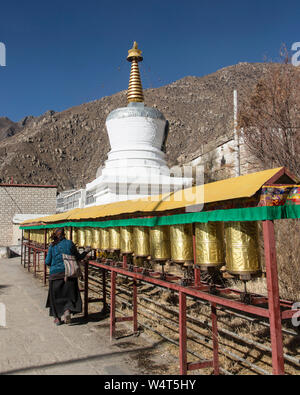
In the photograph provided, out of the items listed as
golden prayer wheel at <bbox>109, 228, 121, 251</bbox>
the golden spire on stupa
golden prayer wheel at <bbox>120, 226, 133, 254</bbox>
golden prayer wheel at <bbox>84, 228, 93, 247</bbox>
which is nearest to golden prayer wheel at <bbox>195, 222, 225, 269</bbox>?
golden prayer wheel at <bbox>120, 226, 133, 254</bbox>

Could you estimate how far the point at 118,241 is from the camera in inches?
222

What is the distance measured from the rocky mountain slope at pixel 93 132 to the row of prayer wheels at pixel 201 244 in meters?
60.7

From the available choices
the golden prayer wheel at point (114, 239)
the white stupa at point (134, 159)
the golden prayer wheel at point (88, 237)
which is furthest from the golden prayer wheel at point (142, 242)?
the white stupa at point (134, 159)

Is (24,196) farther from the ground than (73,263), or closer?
farther from the ground

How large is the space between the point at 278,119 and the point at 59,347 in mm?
8081

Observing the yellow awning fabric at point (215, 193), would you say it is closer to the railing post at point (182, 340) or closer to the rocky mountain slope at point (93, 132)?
the railing post at point (182, 340)

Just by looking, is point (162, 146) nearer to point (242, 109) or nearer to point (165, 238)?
point (242, 109)

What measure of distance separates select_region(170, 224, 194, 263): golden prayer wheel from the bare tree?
6000mm

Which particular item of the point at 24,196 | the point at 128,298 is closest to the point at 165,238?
the point at 128,298

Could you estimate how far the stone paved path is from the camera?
4.14 metres

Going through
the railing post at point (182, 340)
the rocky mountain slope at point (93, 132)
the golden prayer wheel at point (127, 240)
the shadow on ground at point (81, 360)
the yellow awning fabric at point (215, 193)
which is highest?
the rocky mountain slope at point (93, 132)

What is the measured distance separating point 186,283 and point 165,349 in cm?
155

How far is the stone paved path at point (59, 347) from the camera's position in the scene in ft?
13.6

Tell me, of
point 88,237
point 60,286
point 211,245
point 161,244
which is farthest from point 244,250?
point 88,237
